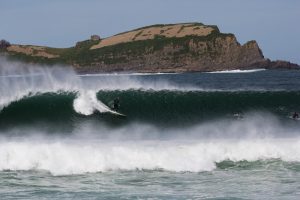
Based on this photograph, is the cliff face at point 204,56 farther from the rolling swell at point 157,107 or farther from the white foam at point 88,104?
the white foam at point 88,104

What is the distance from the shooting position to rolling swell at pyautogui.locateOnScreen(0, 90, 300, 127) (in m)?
29.8

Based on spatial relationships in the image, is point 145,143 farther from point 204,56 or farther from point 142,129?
point 204,56

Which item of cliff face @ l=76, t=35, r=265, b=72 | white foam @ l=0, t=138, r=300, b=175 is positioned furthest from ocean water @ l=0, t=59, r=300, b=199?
cliff face @ l=76, t=35, r=265, b=72

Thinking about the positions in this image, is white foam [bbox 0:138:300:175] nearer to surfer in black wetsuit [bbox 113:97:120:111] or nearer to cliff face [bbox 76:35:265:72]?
surfer in black wetsuit [bbox 113:97:120:111]

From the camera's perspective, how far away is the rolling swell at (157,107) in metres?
29.8

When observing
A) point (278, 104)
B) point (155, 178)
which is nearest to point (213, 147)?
point (155, 178)

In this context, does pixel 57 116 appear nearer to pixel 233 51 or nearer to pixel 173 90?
pixel 173 90

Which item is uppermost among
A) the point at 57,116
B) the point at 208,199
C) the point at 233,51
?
the point at 233,51

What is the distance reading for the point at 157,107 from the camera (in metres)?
31.8

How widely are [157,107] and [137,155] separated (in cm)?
1121

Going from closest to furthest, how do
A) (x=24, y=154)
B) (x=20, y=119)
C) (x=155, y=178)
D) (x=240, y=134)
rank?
1. (x=155, y=178)
2. (x=24, y=154)
3. (x=240, y=134)
4. (x=20, y=119)

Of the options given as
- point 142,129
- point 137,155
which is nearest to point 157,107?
point 142,129

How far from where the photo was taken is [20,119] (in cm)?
2984

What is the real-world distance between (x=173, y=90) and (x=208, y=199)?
22.2m
